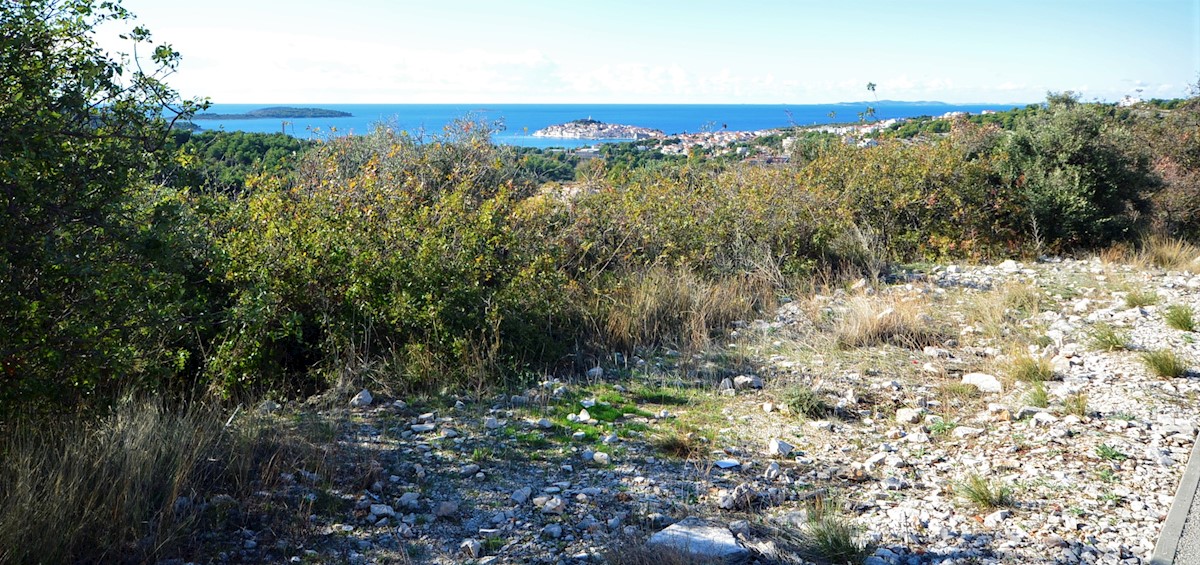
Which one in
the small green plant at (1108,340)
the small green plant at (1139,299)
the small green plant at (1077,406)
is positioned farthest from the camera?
the small green plant at (1139,299)

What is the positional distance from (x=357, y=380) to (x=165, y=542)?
254 cm

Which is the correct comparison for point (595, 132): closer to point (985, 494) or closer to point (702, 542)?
point (985, 494)

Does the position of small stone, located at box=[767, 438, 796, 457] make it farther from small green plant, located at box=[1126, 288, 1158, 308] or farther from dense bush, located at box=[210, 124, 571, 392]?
small green plant, located at box=[1126, 288, 1158, 308]

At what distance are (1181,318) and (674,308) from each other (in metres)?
4.64

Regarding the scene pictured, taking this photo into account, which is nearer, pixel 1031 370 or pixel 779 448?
pixel 779 448

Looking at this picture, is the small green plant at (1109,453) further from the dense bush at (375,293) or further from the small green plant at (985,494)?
the dense bush at (375,293)

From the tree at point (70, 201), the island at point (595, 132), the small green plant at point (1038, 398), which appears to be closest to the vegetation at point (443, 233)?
the tree at point (70, 201)

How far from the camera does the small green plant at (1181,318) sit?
7156mm

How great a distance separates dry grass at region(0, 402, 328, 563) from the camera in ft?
11.1

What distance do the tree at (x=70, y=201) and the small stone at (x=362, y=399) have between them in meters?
1.64

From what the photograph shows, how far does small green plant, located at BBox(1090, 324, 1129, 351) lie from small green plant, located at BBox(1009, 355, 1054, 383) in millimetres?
820

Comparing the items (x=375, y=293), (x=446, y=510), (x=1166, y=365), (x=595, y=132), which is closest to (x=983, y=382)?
(x=1166, y=365)

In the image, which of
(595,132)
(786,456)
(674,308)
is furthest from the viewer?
(595,132)

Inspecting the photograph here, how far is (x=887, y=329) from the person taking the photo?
7.56 metres
